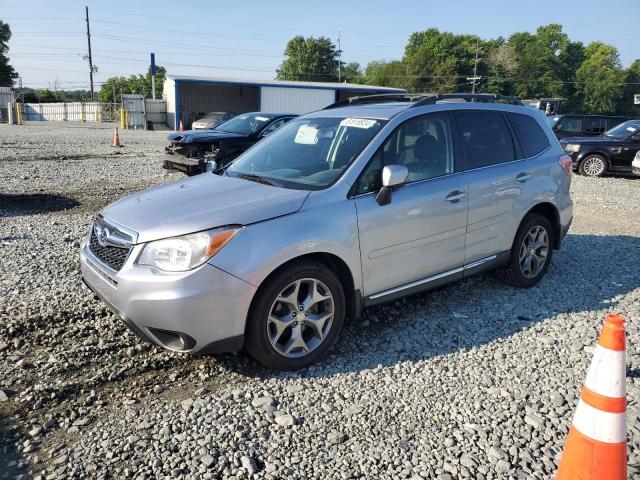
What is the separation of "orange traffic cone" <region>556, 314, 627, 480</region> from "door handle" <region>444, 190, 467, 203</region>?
212 cm

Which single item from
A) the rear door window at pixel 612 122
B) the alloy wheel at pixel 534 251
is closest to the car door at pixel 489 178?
the alloy wheel at pixel 534 251

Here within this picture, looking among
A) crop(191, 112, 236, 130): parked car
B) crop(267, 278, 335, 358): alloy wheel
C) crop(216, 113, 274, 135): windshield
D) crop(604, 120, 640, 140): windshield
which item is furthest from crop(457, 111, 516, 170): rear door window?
crop(191, 112, 236, 130): parked car

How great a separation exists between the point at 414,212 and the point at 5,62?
8492 cm

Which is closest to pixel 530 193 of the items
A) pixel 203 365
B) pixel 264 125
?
pixel 203 365

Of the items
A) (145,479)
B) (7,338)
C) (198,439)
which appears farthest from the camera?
(7,338)

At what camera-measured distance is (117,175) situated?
41.0ft

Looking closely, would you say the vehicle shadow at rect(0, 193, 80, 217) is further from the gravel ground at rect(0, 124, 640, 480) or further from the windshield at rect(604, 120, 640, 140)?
the windshield at rect(604, 120, 640, 140)

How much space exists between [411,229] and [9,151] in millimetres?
16538

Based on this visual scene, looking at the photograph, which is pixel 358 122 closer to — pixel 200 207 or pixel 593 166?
pixel 200 207

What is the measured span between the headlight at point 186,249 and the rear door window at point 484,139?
240 centimetres

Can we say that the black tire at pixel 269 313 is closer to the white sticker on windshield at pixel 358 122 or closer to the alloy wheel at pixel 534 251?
the white sticker on windshield at pixel 358 122

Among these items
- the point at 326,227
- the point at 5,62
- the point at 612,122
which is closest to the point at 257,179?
the point at 326,227

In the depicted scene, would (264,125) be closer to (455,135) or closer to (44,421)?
(455,135)

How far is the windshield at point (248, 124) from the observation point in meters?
12.3
